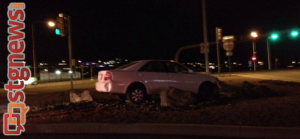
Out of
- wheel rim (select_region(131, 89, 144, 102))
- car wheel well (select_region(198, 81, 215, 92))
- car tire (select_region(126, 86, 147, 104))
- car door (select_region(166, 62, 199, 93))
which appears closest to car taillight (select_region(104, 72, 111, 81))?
car tire (select_region(126, 86, 147, 104))

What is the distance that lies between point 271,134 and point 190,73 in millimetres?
4917

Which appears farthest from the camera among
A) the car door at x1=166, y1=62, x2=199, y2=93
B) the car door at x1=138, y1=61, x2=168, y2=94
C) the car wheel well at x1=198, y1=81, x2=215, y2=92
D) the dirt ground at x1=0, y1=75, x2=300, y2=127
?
the car wheel well at x1=198, y1=81, x2=215, y2=92

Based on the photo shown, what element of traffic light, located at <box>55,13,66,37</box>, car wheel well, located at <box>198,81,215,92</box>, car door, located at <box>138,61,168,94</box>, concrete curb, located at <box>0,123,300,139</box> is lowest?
concrete curb, located at <box>0,123,300,139</box>

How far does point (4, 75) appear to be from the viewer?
44.5 m

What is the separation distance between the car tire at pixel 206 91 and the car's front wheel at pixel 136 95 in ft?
7.14

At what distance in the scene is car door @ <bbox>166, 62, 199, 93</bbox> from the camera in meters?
11.6

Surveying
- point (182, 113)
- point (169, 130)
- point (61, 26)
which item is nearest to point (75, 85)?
point (61, 26)

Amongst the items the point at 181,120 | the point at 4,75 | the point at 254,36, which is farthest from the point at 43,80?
the point at 181,120

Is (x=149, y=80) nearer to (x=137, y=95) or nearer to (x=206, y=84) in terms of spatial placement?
(x=137, y=95)

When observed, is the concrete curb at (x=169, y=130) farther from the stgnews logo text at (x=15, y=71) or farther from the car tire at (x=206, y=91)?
the car tire at (x=206, y=91)

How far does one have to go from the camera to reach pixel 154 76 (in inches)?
445

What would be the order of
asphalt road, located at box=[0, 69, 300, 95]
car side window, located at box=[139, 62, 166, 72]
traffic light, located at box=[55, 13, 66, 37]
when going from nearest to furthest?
car side window, located at box=[139, 62, 166, 72] < traffic light, located at box=[55, 13, 66, 37] < asphalt road, located at box=[0, 69, 300, 95]

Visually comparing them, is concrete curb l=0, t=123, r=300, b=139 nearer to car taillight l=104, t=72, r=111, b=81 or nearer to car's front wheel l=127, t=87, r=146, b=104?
car taillight l=104, t=72, r=111, b=81

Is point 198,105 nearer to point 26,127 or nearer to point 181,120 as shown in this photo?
point 181,120
